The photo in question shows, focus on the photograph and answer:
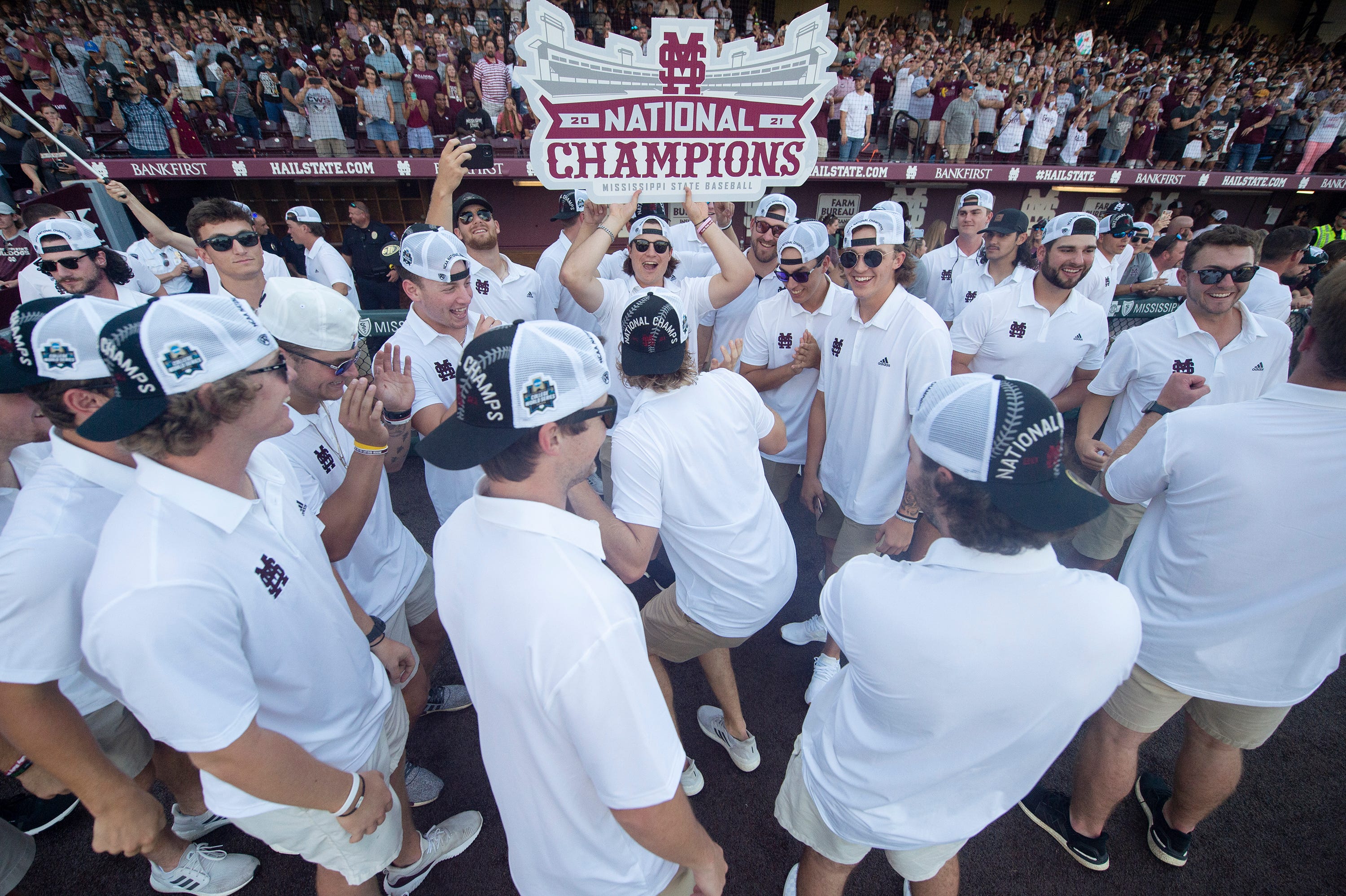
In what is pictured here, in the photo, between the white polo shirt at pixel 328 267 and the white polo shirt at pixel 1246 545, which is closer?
the white polo shirt at pixel 1246 545

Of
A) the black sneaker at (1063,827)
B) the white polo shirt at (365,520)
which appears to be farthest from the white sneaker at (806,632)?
the white polo shirt at (365,520)

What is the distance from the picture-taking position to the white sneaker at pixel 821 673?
3.32 m

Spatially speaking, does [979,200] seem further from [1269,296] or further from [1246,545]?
[1246,545]

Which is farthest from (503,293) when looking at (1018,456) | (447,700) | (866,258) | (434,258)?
(1018,456)

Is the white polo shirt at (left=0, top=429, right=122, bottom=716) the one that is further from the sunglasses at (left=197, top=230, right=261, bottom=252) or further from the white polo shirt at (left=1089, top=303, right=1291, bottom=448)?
the white polo shirt at (left=1089, top=303, right=1291, bottom=448)

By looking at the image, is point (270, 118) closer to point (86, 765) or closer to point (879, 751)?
point (86, 765)

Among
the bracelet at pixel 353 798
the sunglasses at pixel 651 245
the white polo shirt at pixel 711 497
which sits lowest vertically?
the bracelet at pixel 353 798

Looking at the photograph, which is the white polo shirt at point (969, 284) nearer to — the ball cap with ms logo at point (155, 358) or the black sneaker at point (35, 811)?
the ball cap with ms logo at point (155, 358)

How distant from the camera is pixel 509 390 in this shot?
1.40 metres

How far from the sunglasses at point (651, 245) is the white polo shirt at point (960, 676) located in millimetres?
3158

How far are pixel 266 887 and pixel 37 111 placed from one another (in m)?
13.4

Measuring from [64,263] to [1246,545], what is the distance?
6.71m

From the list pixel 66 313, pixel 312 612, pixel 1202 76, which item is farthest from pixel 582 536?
pixel 1202 76

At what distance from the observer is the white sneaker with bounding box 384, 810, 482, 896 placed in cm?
248
